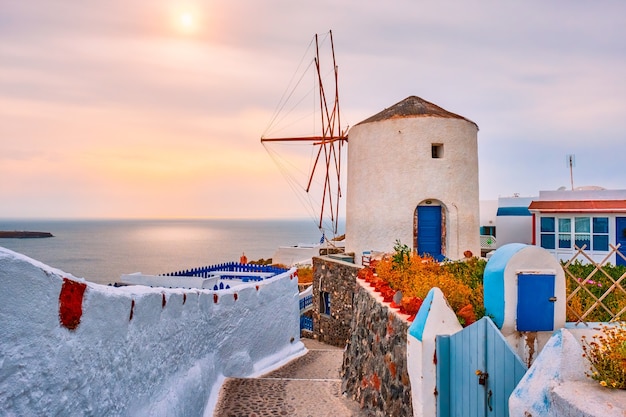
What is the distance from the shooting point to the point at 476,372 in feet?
20.3

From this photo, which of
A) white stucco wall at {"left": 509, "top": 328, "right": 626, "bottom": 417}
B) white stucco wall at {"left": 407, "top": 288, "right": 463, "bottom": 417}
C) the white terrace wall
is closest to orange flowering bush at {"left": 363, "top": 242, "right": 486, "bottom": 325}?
white stucco wall at {"left": 407, "top": 288, "right": 463, "bottom": 417}

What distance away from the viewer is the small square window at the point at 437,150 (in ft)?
65.3

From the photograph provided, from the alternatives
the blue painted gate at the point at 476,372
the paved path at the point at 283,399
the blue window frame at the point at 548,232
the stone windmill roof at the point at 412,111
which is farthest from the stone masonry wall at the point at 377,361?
the blue window frame at the point at 548,232

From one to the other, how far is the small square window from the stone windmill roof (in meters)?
1.15

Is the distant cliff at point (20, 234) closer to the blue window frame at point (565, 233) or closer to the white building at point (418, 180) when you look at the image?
the white building at point (418, 180)

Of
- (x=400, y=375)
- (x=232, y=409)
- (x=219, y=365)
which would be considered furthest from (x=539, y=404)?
(x=219, y=365)

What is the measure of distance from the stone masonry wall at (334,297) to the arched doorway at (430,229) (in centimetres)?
337

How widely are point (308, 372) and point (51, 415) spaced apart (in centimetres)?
1069

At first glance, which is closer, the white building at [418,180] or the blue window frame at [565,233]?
the blue window frame at [565,233]

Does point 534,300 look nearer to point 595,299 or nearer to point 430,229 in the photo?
point 595,299

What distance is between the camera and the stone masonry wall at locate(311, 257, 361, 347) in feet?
61.1

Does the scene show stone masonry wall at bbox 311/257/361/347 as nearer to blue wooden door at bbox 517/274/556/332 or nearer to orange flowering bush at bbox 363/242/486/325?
orange flowering bush at bbox 363/242/486/325

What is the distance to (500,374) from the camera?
5.93 m

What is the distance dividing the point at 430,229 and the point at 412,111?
4.77 m
